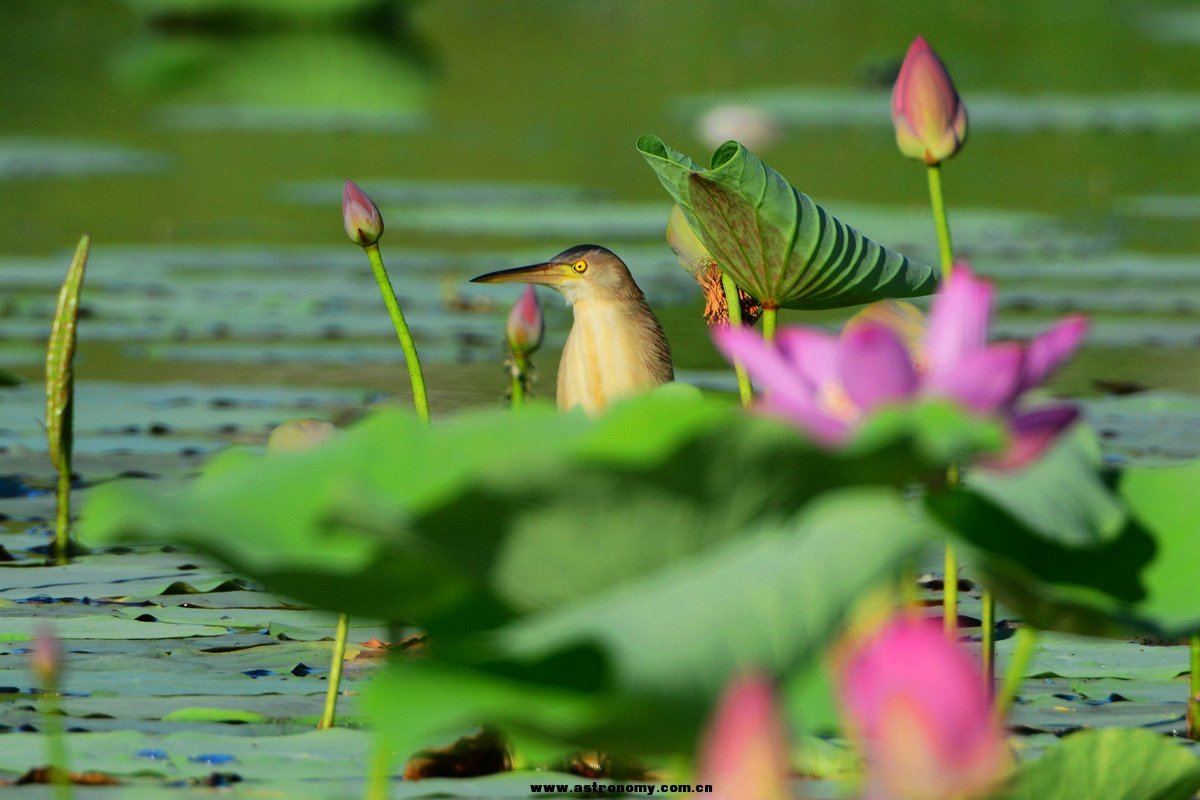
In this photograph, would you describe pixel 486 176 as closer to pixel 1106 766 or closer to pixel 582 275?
pixel 582 275

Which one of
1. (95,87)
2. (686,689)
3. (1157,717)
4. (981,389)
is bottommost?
(1157,717)

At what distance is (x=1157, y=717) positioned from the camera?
8.09 feet

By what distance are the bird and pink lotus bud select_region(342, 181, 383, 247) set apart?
753mm

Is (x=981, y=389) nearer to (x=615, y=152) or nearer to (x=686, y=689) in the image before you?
(x=686, y=689)

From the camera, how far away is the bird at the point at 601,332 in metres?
3.28

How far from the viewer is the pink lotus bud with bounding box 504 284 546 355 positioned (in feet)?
8.78

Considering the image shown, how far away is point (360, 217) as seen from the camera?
2.41 meters

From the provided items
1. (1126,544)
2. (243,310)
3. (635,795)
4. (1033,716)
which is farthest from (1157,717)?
(243,310)

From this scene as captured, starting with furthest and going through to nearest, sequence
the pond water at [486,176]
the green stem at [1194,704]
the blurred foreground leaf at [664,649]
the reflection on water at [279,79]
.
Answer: the reflection on water at [279,79]
the pond water at [486,176]
the green stem at [1194,704]
the blurred foreground leaf at [664,649]

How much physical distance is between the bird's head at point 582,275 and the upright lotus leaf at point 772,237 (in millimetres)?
1010

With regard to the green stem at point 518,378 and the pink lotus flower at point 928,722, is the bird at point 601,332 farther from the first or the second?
the pink lotus flower at point 928,722

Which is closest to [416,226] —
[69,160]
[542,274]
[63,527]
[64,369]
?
[69,160]

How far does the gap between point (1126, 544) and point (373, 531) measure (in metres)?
0.67

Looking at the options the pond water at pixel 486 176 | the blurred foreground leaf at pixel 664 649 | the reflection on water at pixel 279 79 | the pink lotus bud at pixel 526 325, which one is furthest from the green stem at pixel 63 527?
the reflection on water at pixel 279 79
